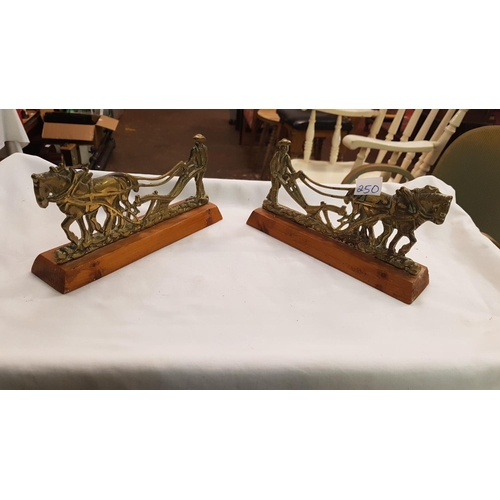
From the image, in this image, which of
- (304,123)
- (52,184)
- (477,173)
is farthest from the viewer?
(304,123)

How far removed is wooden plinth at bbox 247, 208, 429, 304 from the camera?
2.69 ft

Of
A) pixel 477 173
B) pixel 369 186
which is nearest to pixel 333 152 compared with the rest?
pixel 477 173

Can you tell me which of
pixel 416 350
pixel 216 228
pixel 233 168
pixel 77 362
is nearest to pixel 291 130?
pixel 233 168

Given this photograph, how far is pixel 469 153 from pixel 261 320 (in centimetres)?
87

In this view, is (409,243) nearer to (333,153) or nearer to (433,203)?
(433,203)

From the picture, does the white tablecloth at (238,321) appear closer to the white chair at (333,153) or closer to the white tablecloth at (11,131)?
the white tablecloth at (11,131)

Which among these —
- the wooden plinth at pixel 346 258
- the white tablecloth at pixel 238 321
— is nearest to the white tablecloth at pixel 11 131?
the white tablecloth at pixel 238 321

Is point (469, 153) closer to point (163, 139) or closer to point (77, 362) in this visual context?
point (77, 362)

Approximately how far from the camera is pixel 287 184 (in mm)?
959

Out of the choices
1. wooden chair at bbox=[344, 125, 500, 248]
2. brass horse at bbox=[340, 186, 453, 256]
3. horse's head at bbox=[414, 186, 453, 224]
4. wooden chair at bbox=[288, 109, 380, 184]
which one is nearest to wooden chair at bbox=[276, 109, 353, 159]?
wooden chair at bbox=[288, 109, 380, 184]

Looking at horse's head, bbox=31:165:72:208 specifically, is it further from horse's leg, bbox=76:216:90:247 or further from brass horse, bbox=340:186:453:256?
brass horse, bbox=340:186:453:256

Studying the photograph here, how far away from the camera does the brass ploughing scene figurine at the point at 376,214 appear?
0.76m

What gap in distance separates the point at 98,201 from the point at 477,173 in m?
1.05

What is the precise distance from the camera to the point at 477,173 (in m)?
1.13
